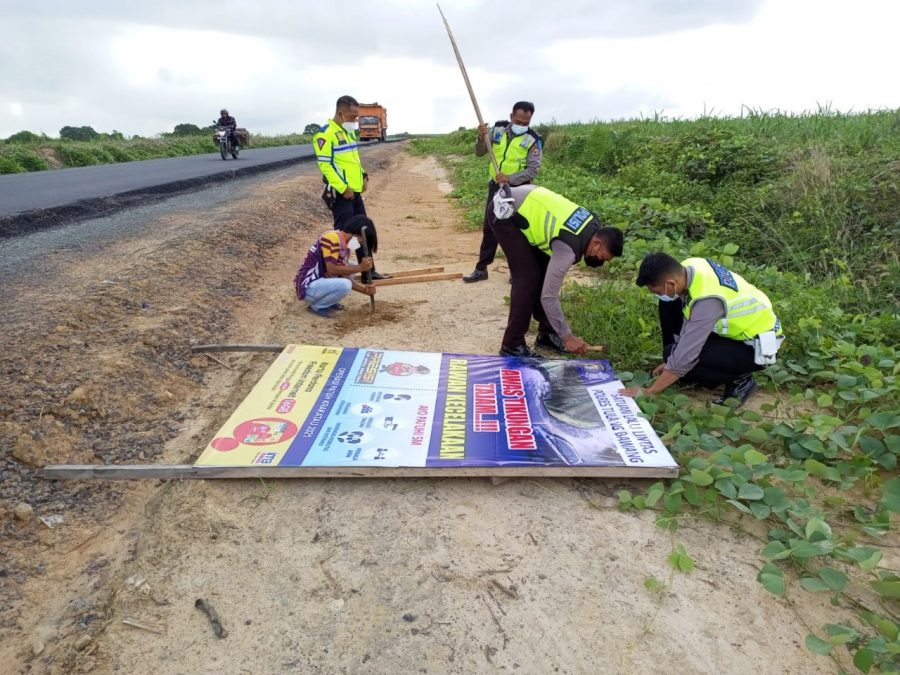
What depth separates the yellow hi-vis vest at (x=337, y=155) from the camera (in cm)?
479

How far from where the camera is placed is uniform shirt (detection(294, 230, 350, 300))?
14.1ft

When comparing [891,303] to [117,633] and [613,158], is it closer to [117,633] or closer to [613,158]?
[117,633]

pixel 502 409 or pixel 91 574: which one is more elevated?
pixel 502 409

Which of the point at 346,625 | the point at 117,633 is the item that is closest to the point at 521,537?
the point at 346,625

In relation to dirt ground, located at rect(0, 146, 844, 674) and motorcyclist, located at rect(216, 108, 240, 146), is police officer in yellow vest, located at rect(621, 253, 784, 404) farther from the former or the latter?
motorcyclist, located at rect(216, 108, 240, 146)

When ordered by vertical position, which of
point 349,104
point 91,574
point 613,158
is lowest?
point 91,574

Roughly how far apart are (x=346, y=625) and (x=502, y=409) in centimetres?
131

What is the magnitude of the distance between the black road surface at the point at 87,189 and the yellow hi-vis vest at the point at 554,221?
18.6 feet

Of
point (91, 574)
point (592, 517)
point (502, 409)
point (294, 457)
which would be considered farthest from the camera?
point (502, 409)

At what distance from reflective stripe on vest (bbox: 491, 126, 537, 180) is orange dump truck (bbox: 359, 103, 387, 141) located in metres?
29.6

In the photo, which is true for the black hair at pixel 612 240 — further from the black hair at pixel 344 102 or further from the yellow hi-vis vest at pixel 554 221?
the black hair at pixel 344 102

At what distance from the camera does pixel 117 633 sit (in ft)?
5.76

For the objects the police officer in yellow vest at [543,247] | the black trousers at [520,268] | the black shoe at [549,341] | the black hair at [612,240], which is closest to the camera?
the black hair at [612,240]

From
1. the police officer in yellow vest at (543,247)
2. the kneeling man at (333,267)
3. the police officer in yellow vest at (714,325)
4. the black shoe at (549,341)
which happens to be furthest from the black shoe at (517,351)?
the kneeling man at (333,267)
